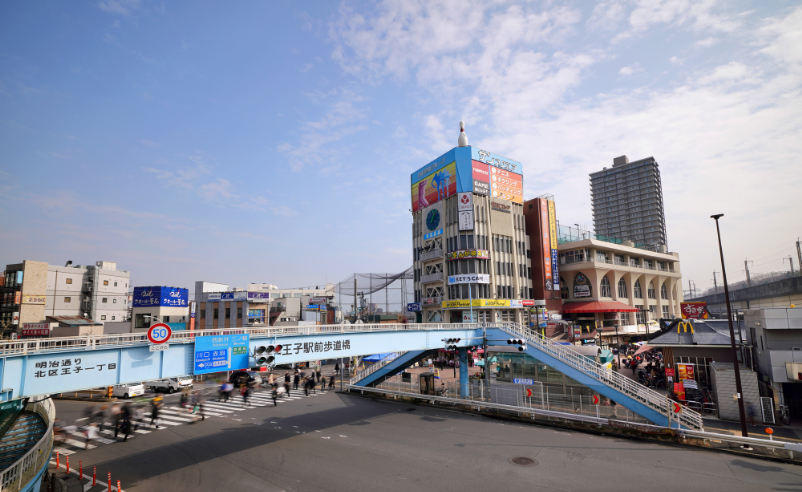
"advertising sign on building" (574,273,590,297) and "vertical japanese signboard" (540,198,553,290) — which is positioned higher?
"vertical japanese signboard" (540,198,553,290)

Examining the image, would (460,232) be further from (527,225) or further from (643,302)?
(643,302)

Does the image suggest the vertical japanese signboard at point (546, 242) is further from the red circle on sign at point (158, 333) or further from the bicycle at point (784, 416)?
the red circle on sign at point (158, 333)

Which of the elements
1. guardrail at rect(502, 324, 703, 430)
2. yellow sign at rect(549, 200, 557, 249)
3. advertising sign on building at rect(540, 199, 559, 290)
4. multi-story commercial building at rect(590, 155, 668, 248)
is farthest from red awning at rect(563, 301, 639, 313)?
multi-story commercial building at rect(590, 155, 668, 248)

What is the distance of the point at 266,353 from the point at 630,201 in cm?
15231

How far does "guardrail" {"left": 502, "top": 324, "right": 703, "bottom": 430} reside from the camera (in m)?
21.1

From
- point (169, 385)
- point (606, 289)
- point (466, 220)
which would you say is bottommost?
point (169, 385)

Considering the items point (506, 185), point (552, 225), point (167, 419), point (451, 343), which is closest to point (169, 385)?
point (167, 419)

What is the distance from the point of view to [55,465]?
60.1 feet

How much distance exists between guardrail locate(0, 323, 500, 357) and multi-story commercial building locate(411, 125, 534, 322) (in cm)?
2469

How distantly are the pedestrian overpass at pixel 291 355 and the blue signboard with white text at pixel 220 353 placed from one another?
21cm

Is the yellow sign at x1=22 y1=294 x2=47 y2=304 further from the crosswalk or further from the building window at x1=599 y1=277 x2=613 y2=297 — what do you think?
the building window at x1=599 y1=277 x2=613 y2=297

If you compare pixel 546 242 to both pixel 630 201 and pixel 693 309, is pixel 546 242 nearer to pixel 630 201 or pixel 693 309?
pixel 693 309

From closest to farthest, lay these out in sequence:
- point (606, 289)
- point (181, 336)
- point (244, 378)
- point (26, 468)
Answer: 1. point (26, 468)
2. point (181, 336)
3. point (244, 378)
4. point (606, 289)

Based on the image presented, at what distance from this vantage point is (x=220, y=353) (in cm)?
1758
